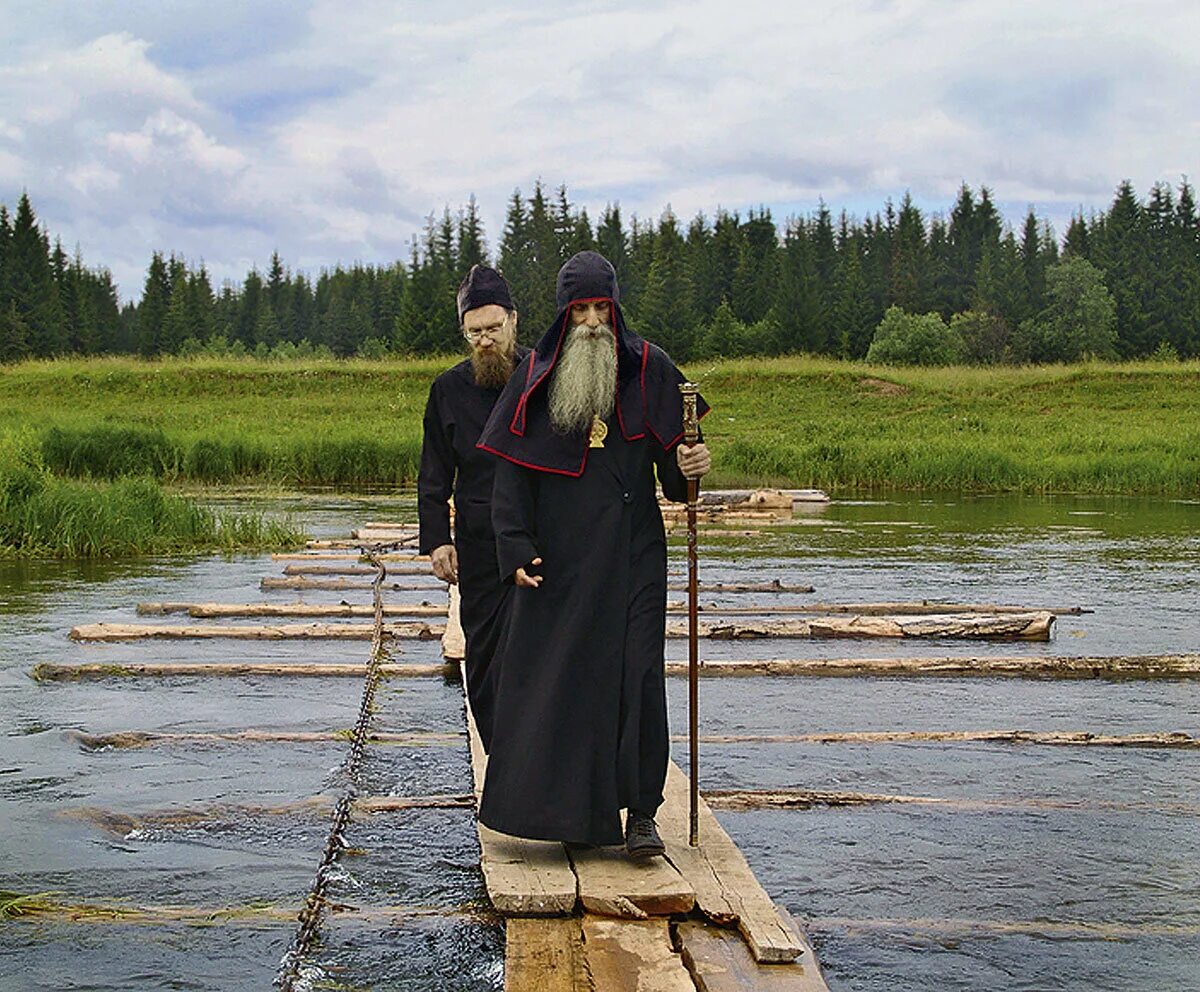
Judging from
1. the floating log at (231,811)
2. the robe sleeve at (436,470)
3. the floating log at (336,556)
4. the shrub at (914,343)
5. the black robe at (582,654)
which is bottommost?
the floating log at (231,811)

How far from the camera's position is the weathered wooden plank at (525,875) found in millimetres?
4520

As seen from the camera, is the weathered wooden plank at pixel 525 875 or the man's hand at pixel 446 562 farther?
the man's hand at pixel 446 562

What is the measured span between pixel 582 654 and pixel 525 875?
69cm

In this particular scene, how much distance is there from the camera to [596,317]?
5.15 metres

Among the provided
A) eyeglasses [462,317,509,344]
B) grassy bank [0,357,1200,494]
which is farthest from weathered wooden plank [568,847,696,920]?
grassy bank [0,357,1200,494]

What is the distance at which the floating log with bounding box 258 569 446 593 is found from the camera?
44.9ft

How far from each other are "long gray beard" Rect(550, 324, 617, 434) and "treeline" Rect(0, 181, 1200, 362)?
187 ft

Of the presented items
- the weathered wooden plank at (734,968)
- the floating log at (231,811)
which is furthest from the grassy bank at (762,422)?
the weathered wooden plank at (734,968)

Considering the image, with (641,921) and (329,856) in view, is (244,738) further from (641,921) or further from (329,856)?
(641,921)

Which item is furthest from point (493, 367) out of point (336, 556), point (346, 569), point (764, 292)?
point (764, 292)

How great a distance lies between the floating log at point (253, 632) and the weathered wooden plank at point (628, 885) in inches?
231

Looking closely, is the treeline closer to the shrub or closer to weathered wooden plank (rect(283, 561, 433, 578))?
the shrub

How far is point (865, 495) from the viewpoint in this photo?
27.2 meters

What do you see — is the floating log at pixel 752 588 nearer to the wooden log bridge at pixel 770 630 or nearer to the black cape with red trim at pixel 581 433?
the wooden log bridge at pixel 770 630
